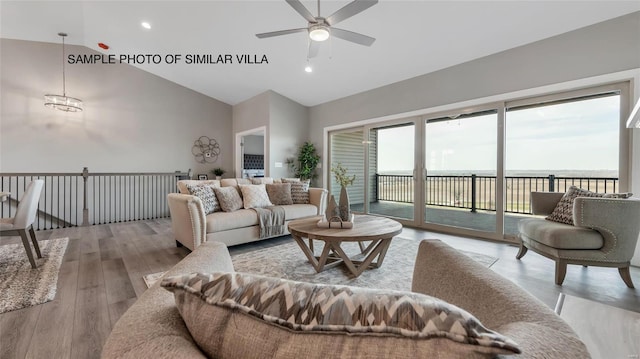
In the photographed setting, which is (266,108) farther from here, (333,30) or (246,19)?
(333,30)

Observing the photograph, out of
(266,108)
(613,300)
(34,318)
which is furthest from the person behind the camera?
(266,108)

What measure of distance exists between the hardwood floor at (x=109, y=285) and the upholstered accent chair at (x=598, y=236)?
225mm

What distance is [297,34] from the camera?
3834 millimetres

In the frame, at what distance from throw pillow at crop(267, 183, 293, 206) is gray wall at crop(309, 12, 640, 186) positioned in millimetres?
2367

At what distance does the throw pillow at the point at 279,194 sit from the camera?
3955 millimetres

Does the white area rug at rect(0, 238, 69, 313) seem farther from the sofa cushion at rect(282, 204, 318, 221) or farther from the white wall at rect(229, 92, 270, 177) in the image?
the white wall at rect(229, 92, 270, 177)

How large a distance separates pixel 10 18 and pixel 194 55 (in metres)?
2.90

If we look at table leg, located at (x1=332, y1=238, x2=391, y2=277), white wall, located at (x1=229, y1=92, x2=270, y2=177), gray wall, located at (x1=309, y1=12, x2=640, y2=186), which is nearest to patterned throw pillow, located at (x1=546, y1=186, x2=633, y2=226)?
gray wall, located at (x1=309, y1=12, x2=640, y2=186)

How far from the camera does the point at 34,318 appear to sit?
1.75 metres

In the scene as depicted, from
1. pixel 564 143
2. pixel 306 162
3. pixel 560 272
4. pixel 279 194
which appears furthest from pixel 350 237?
pixel 306 162

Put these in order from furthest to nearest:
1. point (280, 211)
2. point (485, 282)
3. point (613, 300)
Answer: point (280, 211), point (613, 300), point (485, 282)

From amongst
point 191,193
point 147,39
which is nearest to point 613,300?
point 191,193

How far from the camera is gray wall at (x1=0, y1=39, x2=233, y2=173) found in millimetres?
4945

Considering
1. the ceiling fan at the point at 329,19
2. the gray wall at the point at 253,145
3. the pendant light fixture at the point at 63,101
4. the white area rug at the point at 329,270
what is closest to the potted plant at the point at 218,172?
the gray wall at the point at 253,145
